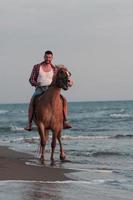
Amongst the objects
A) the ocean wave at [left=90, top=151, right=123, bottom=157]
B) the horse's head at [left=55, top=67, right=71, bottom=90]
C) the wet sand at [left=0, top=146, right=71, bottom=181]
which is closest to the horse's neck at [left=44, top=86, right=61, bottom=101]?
the horse's head at [left=55, top=67, right=71, bottom=90]

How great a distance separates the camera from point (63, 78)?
1165 cm

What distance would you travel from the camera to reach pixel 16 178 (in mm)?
8867

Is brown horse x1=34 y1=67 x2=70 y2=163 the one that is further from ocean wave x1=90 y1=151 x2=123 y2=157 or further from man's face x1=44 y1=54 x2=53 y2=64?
ocean wave x1=90 y1=151 x2=123 y2=157

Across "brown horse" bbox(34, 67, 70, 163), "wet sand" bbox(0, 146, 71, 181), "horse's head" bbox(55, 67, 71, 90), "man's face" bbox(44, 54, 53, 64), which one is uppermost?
"man's face" bbox(44, 54, 53, 64)

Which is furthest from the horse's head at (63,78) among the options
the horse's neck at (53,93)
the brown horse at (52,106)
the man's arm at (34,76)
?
the man's arm at (34,76)

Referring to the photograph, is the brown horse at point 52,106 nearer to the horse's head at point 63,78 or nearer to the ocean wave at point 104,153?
the horse's head at point 63,78

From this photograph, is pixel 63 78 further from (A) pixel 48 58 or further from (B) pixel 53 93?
(A) pixel 48 58

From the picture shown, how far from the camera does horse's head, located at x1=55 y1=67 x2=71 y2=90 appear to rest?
38.2 feet

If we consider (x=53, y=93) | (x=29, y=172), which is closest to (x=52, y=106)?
(x=53, y=93)

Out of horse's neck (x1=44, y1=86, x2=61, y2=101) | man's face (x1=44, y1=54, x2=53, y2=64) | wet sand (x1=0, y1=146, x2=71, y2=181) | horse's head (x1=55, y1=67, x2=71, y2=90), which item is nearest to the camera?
wet sand (x1=0, y1=146, x2=71, y2=181)

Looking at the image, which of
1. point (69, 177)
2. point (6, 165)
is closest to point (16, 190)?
point (69, 177)

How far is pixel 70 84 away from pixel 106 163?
204 centimetres

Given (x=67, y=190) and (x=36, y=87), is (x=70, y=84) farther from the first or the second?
(x=67, y=190)

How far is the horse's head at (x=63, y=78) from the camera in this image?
11.6 m
